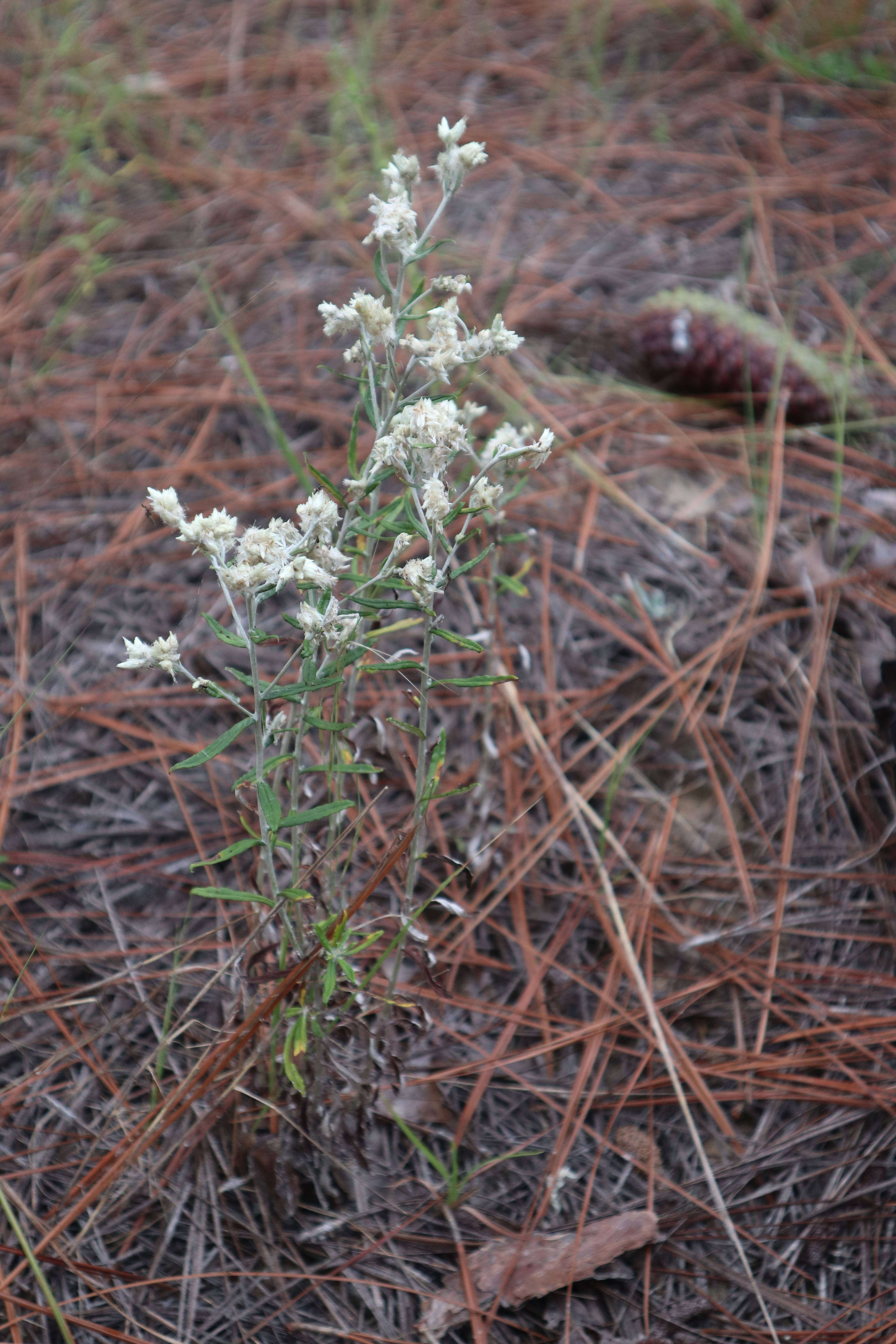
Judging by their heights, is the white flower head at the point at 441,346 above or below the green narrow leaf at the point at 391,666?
above

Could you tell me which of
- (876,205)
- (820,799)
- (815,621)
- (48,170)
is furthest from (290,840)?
(876,205)

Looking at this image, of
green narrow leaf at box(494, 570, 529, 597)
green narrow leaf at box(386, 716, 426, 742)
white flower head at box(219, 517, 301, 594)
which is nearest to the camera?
white flower head at box(219, 517, 301, 594)

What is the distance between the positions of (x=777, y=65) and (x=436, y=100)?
51.9 inches

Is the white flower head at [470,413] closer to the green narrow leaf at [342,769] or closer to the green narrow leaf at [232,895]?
the green narrow leaf at [342,769]

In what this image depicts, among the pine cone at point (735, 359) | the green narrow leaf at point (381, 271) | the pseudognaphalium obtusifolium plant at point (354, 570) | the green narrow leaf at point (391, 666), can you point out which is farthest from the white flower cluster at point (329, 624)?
the pine cone at point (735, 359)

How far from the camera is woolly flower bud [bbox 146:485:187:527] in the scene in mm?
1187

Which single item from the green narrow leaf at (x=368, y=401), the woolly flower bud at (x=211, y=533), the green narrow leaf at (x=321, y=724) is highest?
the green narrow leaf at (x=368, y=401)

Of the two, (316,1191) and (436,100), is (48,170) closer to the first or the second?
(436,100)

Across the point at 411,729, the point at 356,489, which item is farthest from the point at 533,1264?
the point at 356,489

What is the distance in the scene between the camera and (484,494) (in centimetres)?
130

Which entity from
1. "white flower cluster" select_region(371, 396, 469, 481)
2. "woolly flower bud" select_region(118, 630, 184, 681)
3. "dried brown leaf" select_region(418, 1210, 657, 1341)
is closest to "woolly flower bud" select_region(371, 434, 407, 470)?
"white flower cluster" select_region(371, 396, 469, 481)

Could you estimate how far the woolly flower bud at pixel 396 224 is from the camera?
127 centimetres

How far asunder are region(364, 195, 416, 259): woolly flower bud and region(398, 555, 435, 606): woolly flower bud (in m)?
0.43

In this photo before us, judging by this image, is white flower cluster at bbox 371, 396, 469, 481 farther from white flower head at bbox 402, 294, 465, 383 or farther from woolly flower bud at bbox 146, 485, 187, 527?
woolly flower bud at bbox 146, 485, 187, 527
